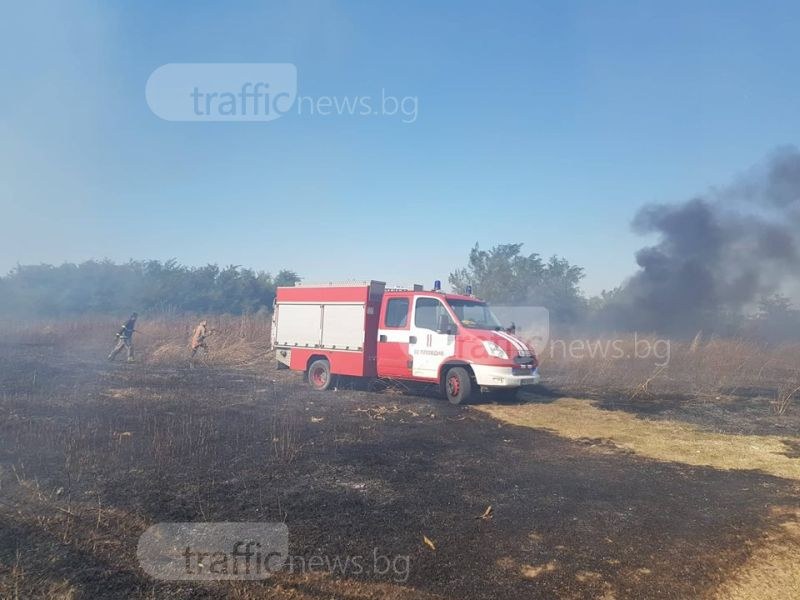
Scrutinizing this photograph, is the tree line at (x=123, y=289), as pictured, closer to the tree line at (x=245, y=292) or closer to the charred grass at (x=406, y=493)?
the tree line at (x=245, y=292)

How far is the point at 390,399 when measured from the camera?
10.9m

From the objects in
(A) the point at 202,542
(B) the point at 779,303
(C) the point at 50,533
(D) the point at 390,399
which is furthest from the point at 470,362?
(B) the point at 779,303

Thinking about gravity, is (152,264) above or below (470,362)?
above

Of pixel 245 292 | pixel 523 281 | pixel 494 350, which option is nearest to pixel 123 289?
pixel 245 292

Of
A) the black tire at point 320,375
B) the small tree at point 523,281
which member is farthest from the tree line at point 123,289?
the black tire at point 320,375

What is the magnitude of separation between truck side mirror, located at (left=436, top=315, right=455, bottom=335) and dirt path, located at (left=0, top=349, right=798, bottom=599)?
1988 mm

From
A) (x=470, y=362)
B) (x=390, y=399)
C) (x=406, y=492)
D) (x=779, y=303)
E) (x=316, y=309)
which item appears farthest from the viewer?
(x=779, y=303)

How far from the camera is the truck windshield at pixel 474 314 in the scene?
10.4 metres

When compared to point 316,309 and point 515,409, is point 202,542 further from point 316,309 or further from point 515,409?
point 316,309

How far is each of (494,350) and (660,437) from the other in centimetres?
318

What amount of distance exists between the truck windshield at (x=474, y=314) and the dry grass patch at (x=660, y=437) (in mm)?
1725

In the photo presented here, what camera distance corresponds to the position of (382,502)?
16.1 feet

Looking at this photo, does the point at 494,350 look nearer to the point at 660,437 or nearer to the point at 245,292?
the point at 660,437

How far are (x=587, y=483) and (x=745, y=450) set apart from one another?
10.8 feet
